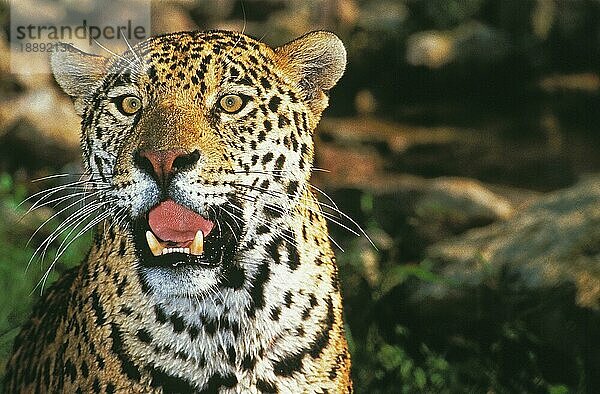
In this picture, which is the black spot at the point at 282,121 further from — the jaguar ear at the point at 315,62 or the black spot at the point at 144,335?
the black spot at the point at 144,335

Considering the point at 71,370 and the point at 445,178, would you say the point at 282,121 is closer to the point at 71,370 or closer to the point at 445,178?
the point at 71,370

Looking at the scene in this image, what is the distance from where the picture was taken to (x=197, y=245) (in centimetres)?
388

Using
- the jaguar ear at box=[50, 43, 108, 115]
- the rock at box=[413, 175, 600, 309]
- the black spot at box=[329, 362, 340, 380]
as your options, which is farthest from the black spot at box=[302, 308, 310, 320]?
the rock at box=[413, 175, 600, 309]

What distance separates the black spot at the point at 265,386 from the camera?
4.14 m

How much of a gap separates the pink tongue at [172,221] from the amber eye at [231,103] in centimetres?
47

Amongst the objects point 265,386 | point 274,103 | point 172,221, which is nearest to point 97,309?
point 172,221

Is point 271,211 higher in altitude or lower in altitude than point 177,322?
higher

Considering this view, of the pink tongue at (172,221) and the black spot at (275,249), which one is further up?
the pink tongue at (172,221)

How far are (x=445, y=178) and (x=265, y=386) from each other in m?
10.5

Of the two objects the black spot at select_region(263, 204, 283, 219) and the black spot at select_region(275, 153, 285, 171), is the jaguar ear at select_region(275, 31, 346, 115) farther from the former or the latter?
the black spot at select_region(263, 204, 283, 219)

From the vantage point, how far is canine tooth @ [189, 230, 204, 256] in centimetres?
388

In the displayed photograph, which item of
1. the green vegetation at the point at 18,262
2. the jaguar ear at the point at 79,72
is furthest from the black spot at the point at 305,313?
the green vegetation at the point at 18,262

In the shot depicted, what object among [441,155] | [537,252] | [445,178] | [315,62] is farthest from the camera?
[441,155]

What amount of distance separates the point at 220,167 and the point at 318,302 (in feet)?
2.34
